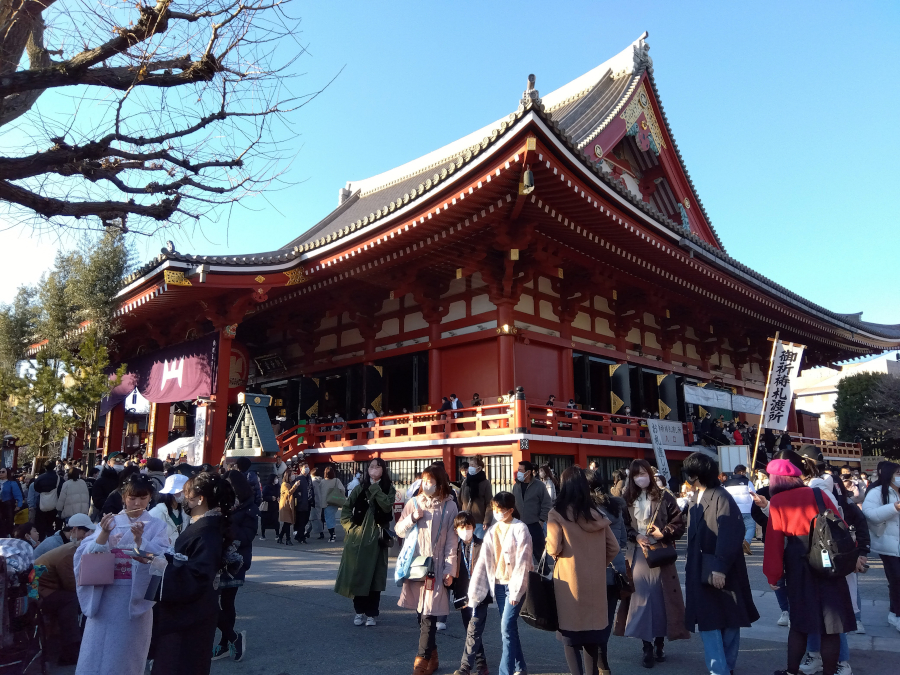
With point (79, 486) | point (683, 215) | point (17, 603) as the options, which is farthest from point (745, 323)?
point (17, 603)

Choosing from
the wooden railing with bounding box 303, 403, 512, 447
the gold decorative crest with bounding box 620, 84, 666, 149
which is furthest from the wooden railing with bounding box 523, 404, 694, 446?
the gold decorative crest with bounding box 620, 84, 666, 149

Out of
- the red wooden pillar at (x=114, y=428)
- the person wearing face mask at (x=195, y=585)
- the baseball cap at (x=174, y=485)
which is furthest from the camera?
the red wooden pillar at (x=114, y=428)

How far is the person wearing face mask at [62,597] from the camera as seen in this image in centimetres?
480

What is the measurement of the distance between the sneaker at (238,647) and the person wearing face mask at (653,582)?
9.88 ft

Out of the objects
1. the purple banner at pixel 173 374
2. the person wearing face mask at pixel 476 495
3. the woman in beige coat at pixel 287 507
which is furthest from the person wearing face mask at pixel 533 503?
the purple banner at pixel 173 374

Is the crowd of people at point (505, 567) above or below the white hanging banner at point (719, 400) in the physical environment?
below

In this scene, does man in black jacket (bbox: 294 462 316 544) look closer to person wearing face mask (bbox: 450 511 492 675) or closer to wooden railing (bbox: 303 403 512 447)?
wooden railing (bbox: 303 403 512 447)

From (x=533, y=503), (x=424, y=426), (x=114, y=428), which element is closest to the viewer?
(x=533, y=503)

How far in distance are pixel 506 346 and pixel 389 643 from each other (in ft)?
28.5

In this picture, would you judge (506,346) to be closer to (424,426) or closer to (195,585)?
(424,426)

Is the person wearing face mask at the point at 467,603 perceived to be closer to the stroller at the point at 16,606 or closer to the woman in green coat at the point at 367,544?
the woman in green coat at the point at 367,544

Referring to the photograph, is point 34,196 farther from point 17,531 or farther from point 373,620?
point 373,620

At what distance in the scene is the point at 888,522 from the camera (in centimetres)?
581

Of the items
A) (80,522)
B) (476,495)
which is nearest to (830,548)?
(476,495)
